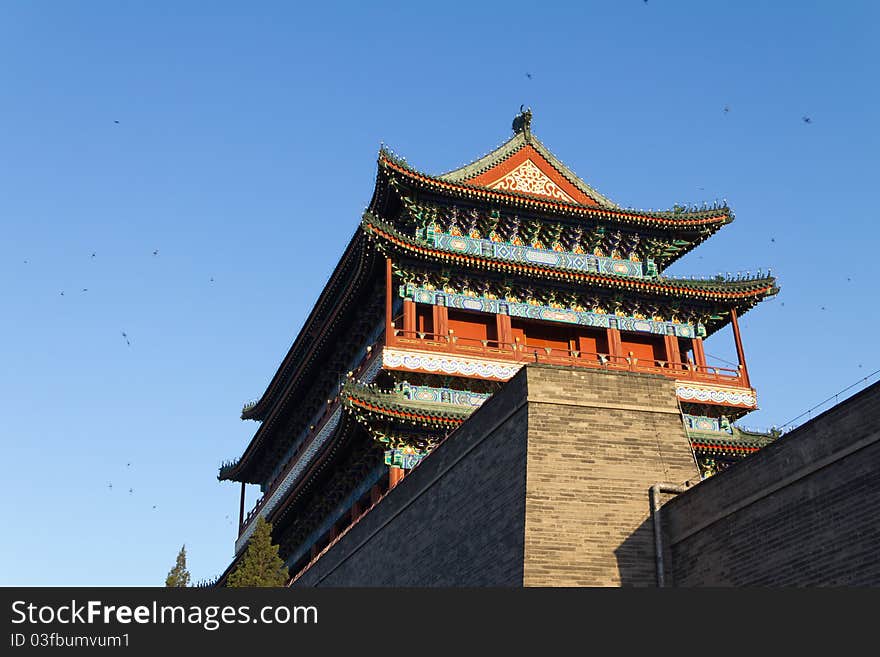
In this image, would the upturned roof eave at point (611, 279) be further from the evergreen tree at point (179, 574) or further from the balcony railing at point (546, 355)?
the evergreen tree at point (179, 574)

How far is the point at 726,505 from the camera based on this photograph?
13469mm

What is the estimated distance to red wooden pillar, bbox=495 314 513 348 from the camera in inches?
1106

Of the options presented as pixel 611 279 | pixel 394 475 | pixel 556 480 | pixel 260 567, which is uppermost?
pixel 611 279

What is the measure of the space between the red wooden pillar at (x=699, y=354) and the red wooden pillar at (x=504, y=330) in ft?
17.9

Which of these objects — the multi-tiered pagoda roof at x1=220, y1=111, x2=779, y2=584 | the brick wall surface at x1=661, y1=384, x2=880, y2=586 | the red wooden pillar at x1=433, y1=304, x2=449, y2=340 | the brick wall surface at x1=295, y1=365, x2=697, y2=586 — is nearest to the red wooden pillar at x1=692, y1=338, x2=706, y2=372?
the multi-tiered pagoda roof at x1=220, y1=111, x2=779, y2=584

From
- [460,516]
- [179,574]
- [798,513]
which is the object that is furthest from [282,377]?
[798,513]

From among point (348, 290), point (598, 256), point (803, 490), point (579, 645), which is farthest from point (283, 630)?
point (598, 256)

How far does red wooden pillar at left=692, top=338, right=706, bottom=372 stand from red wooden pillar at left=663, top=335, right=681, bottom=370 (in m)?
0.50

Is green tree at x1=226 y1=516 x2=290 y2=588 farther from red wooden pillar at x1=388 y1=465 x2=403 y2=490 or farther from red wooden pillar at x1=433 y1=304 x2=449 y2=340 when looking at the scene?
red wooden pillar at x1=433 y1=304 x2=449 y2=340

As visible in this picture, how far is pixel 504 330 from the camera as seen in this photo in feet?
93.4

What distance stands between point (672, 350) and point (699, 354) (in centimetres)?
87

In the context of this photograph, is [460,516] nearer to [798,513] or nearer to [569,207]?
[798,513]

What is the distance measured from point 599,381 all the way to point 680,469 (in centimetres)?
174

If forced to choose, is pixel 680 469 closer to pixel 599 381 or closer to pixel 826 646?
pixel 599 381
